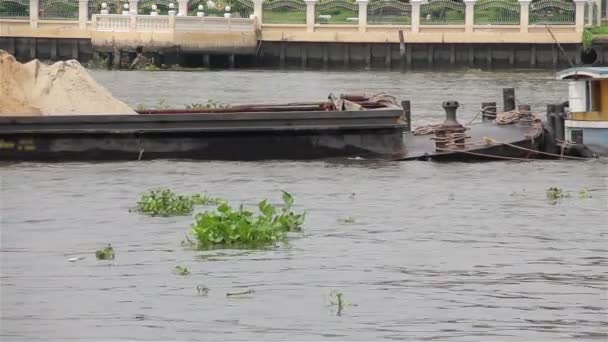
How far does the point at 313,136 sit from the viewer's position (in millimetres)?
25766

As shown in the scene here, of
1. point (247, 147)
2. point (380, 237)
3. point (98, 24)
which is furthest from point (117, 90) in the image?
point (380, 237)

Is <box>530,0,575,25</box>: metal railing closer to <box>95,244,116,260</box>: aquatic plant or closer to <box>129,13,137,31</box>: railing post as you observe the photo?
<box>129,13,137,31</box>: railing post

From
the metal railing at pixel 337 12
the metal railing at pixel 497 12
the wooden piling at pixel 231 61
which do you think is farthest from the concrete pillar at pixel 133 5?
the metal railing at pixel 497 12

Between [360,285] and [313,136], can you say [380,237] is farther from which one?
[313,136]

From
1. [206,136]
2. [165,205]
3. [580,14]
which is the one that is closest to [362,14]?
[580,14]

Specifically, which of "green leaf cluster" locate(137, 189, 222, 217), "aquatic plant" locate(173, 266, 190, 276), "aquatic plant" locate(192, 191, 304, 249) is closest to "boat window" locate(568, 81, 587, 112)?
"green leaf cluster" locate(137, 189, 222, 217)

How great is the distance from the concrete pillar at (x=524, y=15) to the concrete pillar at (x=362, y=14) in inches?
251

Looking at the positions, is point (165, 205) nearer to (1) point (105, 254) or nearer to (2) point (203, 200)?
(2) point (203, 200)

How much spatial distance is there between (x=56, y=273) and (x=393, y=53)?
55627 millimetres

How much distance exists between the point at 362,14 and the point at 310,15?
2.23 metres

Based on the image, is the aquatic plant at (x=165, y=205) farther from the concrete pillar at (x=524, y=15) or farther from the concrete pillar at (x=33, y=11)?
the concrete pillar at (x=33, y=11)

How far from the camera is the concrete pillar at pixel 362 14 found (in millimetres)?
71438

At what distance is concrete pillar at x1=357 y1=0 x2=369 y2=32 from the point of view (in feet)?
234

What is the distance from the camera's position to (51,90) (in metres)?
26.1
